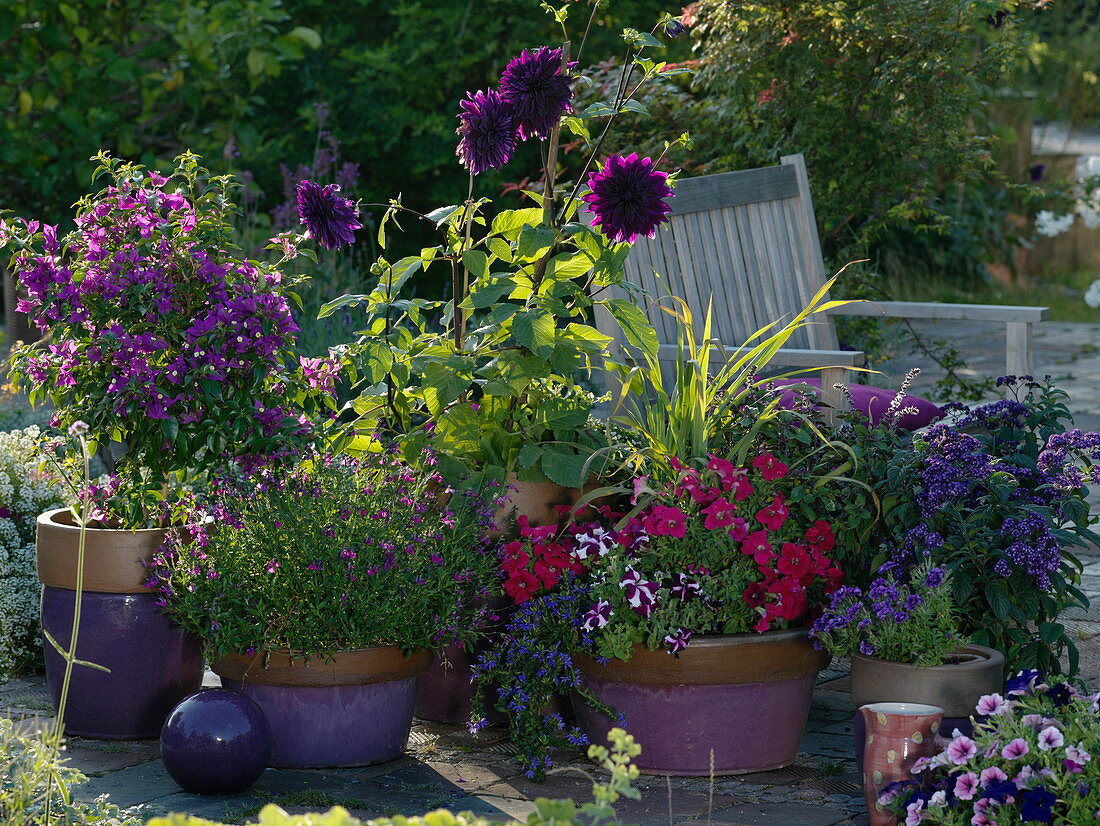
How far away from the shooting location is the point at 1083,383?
7.75m

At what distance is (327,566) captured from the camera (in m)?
2.82

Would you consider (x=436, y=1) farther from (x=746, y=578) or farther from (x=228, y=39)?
(x=746, y=578)

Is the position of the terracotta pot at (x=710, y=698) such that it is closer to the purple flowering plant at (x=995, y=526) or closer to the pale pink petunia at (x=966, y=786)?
the purple flowering plant at (x=995, y=526)

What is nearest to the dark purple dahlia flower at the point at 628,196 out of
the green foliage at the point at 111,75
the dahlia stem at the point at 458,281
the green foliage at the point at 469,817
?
the dahlia stem at the point at 458,281

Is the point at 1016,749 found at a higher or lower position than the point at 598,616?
lower

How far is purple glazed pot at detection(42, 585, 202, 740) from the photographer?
3.07 m

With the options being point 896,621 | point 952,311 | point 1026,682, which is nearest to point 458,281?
point 896,621

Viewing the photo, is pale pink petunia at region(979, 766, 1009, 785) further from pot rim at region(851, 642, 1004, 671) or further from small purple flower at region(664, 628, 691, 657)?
small purple flower at region(664, 628, 691, 657)

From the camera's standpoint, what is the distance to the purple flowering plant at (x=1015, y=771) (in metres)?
2.29

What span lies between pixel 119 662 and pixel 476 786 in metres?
0.84

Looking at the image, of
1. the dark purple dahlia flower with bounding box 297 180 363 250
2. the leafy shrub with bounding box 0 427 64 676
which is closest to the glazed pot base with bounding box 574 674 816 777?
the dark purple dahlia flower with bounding box 297 180 363 250

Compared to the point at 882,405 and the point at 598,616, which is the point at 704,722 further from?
the point at 882,405

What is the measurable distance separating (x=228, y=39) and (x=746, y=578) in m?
5.05

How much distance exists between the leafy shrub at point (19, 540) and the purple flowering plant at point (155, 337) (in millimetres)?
405
